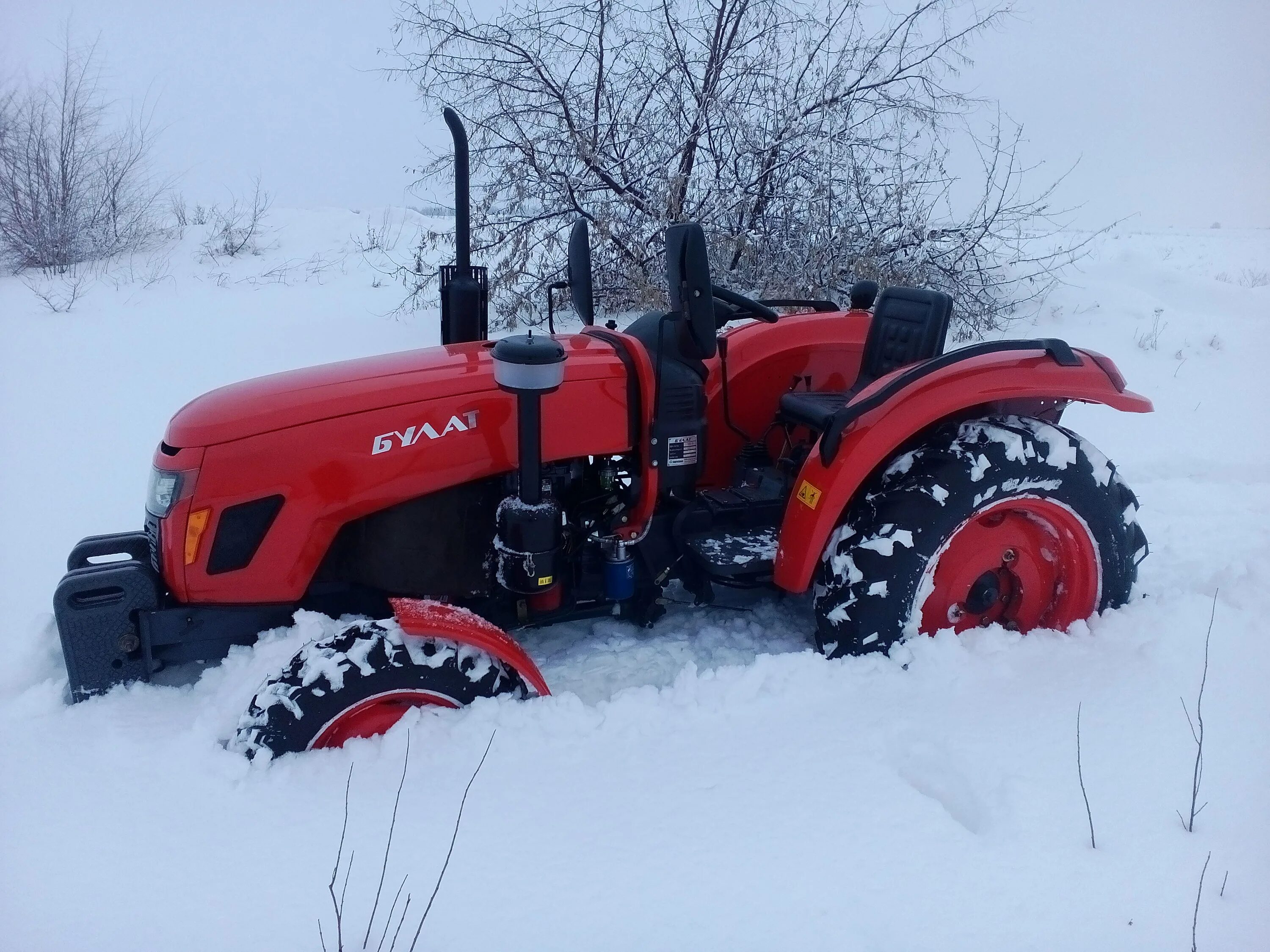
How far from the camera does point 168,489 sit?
1.98m

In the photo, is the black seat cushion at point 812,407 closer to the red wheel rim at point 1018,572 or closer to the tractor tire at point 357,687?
the red wheel rim at point 1018,572

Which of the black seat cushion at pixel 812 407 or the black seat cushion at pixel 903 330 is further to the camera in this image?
the black seat cushion at pixel 903 330

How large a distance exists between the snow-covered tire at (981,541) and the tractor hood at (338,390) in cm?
86

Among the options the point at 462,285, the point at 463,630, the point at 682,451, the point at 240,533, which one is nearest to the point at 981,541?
the point at 682,451

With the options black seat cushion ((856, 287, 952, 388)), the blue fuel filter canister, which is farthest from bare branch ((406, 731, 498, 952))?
black seat cushion ((856, 287, 952, 388))

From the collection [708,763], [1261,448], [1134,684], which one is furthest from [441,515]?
[1261,448]

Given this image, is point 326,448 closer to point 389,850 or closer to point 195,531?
point 195,531

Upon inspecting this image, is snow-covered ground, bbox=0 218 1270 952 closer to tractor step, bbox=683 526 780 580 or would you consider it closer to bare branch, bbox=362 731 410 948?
bare branch, bbox=362 731 410 948

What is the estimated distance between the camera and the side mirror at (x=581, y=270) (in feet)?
7.52

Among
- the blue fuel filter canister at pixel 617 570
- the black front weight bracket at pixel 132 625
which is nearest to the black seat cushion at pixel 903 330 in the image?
the blue fuel filter canister at pixel 617 570

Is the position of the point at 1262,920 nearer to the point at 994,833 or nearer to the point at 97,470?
the point at 994,833

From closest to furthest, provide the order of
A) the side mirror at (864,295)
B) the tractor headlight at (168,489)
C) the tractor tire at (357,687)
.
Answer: the tractor tire at (357,687), the tractor headlight at (168,489), the side mirror at (864,295)

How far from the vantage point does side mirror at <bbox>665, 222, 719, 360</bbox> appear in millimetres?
2146

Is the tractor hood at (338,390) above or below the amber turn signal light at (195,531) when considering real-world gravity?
above
